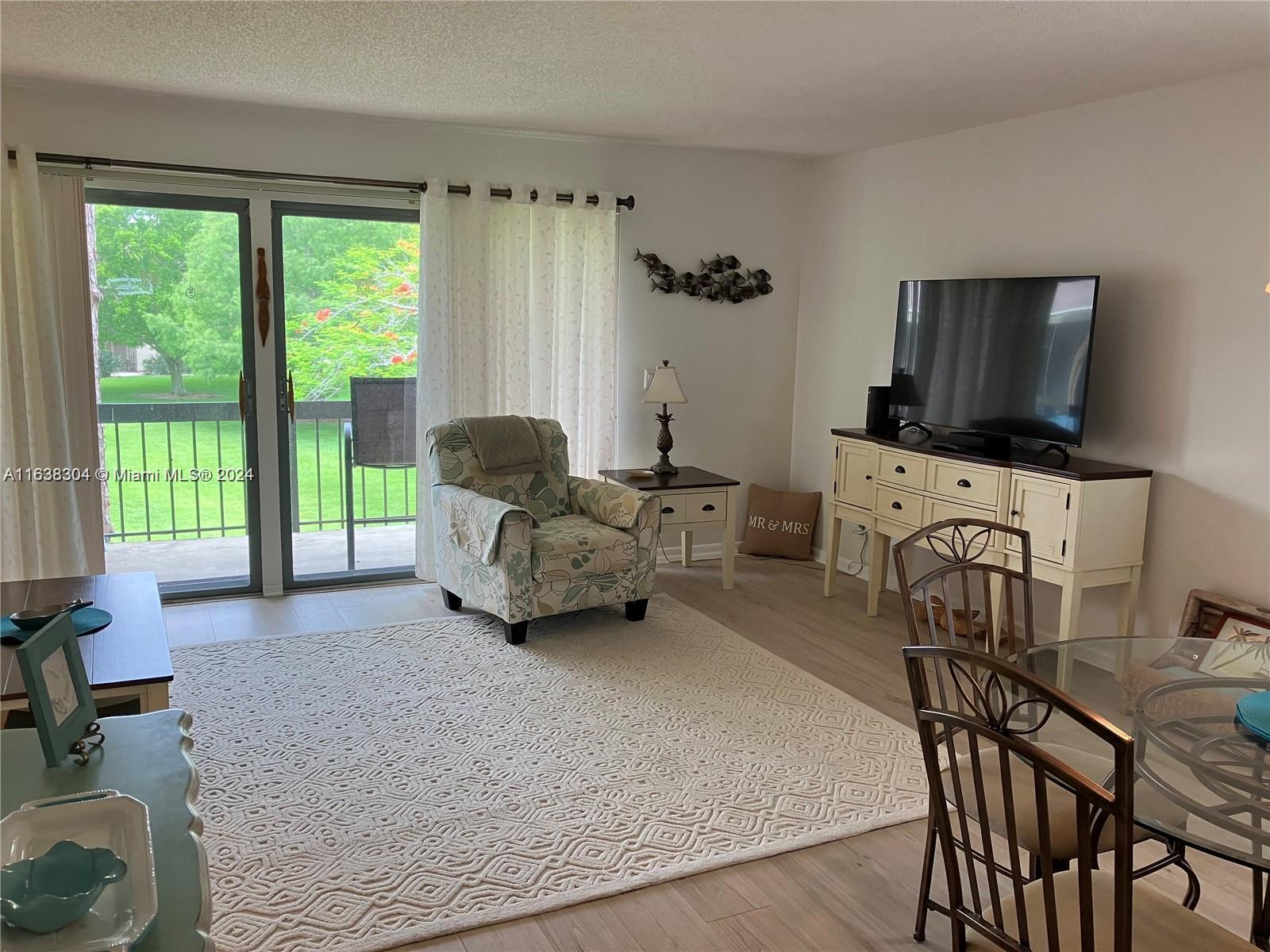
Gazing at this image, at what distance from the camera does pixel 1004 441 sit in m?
4.30

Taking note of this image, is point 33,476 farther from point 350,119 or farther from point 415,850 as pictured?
point 415,850

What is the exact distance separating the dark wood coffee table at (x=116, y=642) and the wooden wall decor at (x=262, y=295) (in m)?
1.93

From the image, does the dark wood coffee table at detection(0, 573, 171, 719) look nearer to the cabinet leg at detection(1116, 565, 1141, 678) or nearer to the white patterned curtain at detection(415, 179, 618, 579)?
the white patterned curtain at detection(415, 179, 618, 579)

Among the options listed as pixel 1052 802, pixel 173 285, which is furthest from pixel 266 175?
pixel 1052 802

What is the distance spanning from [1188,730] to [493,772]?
2.03 m

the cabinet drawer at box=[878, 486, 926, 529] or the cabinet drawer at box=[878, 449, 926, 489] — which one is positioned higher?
the cabinet drawer at box=[878, 449, 926, 489]

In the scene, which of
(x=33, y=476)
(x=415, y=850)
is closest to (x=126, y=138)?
(x=33, y=476)

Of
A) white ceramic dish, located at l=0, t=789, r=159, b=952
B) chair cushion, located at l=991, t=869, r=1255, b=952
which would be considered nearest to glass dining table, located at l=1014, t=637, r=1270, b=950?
chair cushion, located at l=991, t=869, r=1255, b=952

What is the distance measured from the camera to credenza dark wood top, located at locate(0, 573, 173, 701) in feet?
7.54

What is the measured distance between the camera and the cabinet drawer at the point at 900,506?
4500mm

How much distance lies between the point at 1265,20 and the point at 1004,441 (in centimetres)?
185

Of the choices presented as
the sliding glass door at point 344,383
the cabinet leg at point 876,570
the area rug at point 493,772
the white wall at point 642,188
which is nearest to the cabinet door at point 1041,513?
the cabinet leg at point 876,570

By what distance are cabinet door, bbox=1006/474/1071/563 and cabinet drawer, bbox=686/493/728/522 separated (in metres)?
1.61

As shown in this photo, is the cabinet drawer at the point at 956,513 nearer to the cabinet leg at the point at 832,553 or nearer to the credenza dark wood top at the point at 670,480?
the cabinet leg at the point at 832,553
